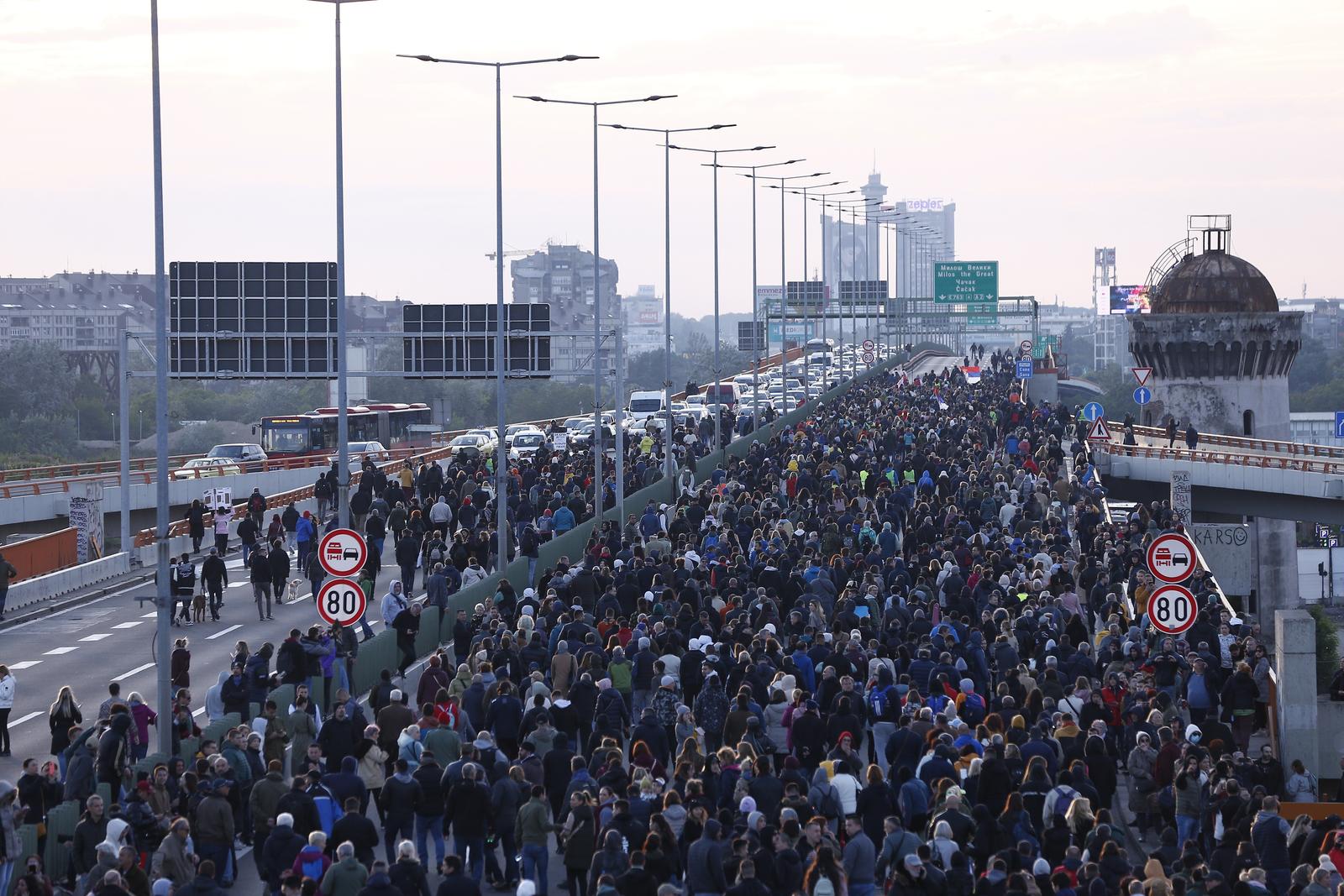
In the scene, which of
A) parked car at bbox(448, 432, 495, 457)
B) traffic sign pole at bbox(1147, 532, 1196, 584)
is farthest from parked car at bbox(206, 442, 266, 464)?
traffic sign pole at bbox(1147, 532, 1196, 584)

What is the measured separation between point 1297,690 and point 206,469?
45.5m

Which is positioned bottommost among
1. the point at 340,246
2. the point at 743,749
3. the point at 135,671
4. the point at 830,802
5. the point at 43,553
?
the point at 135,671

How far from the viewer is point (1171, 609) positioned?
70.8 feet

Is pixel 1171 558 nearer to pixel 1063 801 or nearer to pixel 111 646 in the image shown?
pixel 1063 801

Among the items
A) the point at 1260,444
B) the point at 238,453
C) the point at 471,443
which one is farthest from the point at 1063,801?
the point at 1260,444

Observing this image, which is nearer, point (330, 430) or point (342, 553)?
point (342, 553)

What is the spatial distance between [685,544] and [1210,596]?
8124 mm

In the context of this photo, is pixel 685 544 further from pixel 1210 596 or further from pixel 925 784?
pixel 925 784

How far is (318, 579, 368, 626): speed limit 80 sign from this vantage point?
2365cm

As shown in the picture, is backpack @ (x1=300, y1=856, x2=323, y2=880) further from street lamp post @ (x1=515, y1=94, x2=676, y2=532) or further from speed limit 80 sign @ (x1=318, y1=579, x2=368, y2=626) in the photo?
street lamp post @ (x1=515, y1=94, x2=676, y2=532)

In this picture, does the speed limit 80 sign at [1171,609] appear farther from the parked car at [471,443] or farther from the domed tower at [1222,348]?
the domed tower at [1222,348]

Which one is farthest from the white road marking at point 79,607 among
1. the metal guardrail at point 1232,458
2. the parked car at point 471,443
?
the metal guardrail at point 1232,458

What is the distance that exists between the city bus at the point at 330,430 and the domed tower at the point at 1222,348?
94.1 feet

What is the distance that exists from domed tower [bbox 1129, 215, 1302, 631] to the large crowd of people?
52.6 metres
